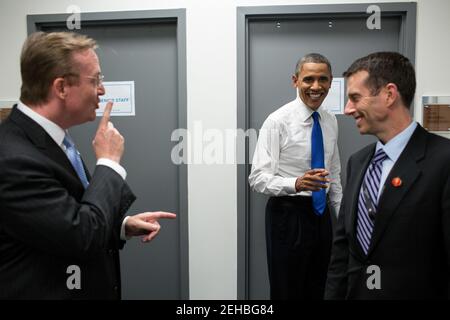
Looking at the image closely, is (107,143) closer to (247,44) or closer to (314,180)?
(314,180)

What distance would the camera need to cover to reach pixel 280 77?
7.65 ft

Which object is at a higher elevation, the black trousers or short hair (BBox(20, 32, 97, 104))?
short hair (BBox(20, 32, 97, 104))

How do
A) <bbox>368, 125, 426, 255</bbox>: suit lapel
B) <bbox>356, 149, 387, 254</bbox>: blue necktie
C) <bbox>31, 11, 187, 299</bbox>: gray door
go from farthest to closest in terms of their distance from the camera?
1. <bbox>31, 11, 187, 299</bbox>: gray door
2. <bbox>356, 149, 387, 254</bbox>: blue necktie
3. <bbox>368, 125, 426, 255</bbox>: suit lapel

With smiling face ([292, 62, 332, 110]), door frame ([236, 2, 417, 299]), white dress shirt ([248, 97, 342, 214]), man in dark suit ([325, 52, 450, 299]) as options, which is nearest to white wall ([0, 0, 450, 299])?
door frame ([236, 2, 417, 299])

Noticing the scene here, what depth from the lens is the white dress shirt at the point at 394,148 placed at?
122 cm

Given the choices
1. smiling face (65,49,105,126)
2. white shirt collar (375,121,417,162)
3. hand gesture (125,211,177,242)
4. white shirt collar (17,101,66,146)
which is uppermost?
smiling face (65,49,105,126)

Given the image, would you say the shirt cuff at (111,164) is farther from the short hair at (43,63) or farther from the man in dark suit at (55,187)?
the short hair at (43,63)

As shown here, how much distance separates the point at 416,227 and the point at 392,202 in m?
0.09

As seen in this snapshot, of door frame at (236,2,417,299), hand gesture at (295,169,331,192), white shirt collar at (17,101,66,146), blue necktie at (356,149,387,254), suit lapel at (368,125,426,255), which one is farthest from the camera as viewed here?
door frame at (236,2,417,299)

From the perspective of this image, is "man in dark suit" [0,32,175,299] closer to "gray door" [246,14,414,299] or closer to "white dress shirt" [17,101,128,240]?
"white dress shirt" [17,101,128,240]

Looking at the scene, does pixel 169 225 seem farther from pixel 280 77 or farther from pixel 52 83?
pixel 52 83

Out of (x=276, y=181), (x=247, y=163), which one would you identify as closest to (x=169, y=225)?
(x=247, y=163)

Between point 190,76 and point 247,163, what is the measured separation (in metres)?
0.62

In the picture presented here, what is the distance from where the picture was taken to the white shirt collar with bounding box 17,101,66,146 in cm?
102
